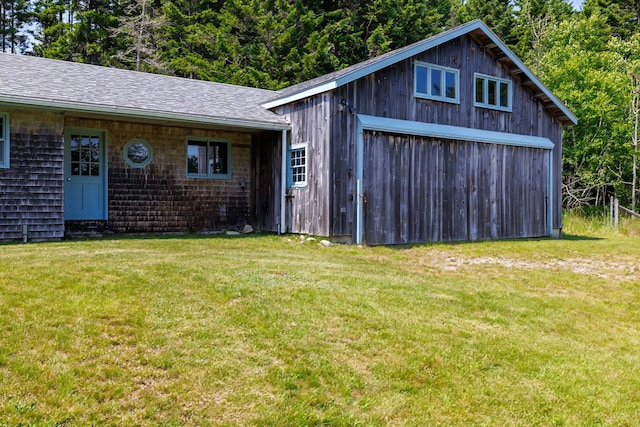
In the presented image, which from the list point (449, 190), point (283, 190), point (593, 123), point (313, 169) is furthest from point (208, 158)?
point (593, 123)

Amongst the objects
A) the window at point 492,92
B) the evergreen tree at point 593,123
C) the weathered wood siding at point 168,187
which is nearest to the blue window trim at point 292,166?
the weathered wood siding at point 168,187

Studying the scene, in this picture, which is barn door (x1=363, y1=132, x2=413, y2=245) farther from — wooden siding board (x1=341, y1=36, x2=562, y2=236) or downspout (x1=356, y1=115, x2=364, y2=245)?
wooden siding board (x1=341, y1=36, x2=562, y2=236)

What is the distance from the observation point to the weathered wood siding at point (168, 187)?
1131 centimetres

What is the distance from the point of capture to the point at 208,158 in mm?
12641

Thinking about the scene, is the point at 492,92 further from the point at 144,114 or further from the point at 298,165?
the point at 144,114

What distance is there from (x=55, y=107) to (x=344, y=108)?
5592 millimetres

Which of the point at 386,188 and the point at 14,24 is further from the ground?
the point at 14,24

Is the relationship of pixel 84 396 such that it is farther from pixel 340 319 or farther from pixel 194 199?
pixel 194 199

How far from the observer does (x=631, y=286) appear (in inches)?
281

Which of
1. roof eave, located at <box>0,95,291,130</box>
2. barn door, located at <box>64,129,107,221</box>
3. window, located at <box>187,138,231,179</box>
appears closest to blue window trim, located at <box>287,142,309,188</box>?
roof eave, located at <box>0,95,291,130</box>

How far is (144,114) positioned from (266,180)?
11.2 ft

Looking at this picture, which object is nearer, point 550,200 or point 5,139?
point 5,139

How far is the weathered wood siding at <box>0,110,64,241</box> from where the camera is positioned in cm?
936

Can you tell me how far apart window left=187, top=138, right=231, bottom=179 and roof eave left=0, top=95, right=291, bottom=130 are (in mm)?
1248
